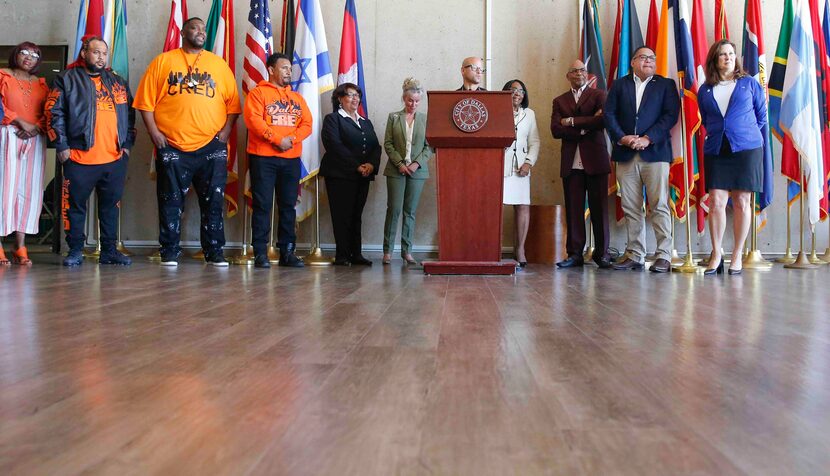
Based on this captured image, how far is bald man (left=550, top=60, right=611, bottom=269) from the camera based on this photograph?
468cm

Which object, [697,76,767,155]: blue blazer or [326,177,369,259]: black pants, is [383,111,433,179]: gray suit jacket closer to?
[326,177,369,259]: black pants

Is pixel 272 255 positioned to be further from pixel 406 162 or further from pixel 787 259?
pixel 787 259

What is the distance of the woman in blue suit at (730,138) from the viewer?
3.95 metres

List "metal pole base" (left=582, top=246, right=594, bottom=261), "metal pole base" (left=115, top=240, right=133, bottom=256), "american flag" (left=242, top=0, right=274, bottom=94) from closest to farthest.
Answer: "american flag" (left=242, top=0, right=274, bottom=94)
"metal pole base" (left=582, top=246, right=594, bottom=261)
"metal pole base" (left=115, top=240, right=133, bottom=256)

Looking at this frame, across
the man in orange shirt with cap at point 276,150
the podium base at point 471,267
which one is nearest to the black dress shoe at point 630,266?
the podium base at point 471,267

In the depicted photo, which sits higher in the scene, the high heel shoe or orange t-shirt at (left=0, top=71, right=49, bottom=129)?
orange t-shirt at (left=0, top=71, right=49, bottom=129)

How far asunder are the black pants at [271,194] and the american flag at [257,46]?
0.97 metres

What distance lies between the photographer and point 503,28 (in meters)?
5.75

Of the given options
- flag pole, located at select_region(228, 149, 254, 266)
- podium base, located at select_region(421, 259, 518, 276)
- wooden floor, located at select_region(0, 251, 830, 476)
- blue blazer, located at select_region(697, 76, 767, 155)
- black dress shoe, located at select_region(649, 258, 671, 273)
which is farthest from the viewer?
flag pole, located at select_region(228, 149, 254, 266)

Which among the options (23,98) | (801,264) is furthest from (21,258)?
(801,264)

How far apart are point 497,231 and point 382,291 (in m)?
1.21

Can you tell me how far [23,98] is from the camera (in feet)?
15.3

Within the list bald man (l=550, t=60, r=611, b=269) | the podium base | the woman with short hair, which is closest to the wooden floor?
the podium base

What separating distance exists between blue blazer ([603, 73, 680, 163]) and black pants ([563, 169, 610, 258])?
1.02 feet
